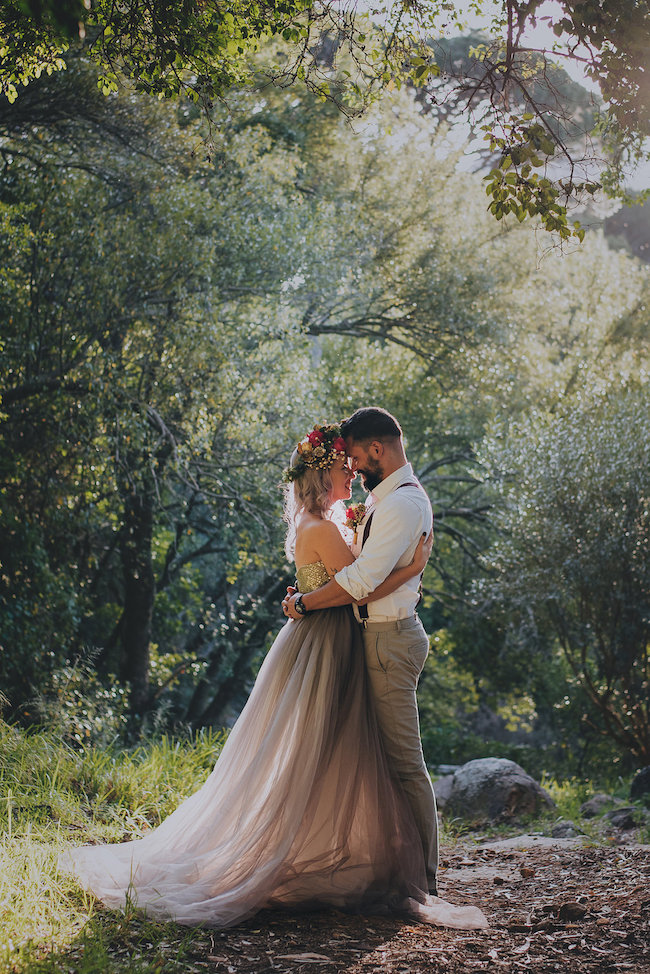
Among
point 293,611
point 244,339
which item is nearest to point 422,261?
point 244,339

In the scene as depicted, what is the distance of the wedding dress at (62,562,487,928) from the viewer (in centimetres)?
388

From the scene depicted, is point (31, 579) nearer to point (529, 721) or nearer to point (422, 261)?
point (422, 261)

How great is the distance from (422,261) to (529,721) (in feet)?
42.9

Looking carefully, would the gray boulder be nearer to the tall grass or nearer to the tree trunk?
the tall grass

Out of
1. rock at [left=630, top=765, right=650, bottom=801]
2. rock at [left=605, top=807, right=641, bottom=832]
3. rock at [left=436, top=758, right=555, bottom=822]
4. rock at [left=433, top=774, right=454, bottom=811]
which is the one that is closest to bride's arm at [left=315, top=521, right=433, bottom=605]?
rock at [left=605, top=807, right=641, bottom=832]

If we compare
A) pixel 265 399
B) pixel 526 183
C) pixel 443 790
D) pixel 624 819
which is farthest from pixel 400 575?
pixel 265 399

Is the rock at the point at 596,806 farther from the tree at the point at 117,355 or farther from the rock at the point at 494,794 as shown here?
the tree at the point at 117,355

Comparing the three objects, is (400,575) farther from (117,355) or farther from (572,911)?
(117,355)

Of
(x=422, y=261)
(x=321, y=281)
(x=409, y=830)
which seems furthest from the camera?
(x=422, y=261)

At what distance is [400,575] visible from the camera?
4426 mm

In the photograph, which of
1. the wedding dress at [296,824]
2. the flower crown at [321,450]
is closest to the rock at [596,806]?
the wedding dress at [296,824]

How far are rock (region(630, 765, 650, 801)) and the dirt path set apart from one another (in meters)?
3.99

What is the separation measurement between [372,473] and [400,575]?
0.60 metres

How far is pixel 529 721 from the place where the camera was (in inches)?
872
